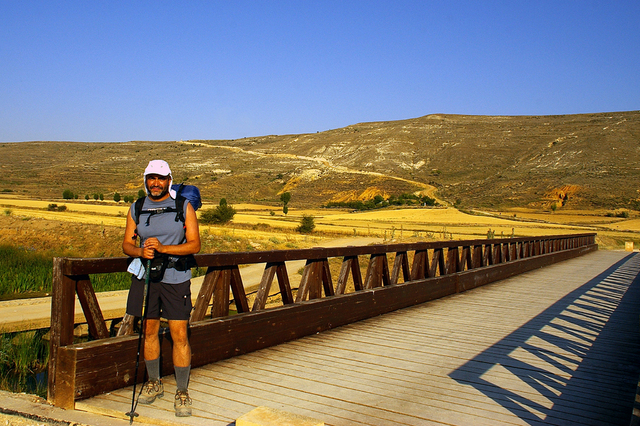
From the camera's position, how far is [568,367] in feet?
19.3

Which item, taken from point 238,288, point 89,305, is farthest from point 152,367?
point 238,288

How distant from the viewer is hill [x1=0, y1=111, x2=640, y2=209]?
271 feet

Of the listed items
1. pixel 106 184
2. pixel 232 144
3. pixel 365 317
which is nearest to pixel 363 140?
pixel 232 144

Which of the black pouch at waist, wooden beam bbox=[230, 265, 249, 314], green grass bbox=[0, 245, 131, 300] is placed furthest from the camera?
green grass bbox=[0, 245, 131, 300]

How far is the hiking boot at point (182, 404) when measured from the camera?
401 centimetres

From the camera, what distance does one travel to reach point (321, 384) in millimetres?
5023

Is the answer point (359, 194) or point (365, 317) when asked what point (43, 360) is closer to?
point (365, 317)

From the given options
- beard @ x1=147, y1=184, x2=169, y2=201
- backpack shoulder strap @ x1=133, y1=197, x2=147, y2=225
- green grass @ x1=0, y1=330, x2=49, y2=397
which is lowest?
green grass @ x1=0, y1=330, x2=49, y2=397

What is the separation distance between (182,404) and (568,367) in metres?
3.93

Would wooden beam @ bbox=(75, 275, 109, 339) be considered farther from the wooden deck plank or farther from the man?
the wooden deck plank

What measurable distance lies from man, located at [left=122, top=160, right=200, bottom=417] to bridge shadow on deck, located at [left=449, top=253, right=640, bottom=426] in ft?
8.44

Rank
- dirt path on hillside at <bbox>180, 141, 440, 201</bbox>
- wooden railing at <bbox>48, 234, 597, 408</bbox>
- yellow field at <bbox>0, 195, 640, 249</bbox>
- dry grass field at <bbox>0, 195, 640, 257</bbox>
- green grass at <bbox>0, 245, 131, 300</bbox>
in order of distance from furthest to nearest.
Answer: dirt path on hillside at <bbox>180, 141, 440, 201</bbox> → yellow field at <bbox>0, 195, 640, 249</bbox> → dry grass field at <bbox>0, 195, 640, 257</bbox> → green grass at <bbox>0, 245, 131, 300</bbox> → wooden railing at <bbox>48, 234, 597, 408</bbox>

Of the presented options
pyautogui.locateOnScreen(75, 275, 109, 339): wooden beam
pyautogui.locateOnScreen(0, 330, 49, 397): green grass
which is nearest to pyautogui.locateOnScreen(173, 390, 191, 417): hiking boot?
pyautogui.locateOnScreen(75, 275, 109, 339): wooden beam

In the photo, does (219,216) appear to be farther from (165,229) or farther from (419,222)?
(165,229)
